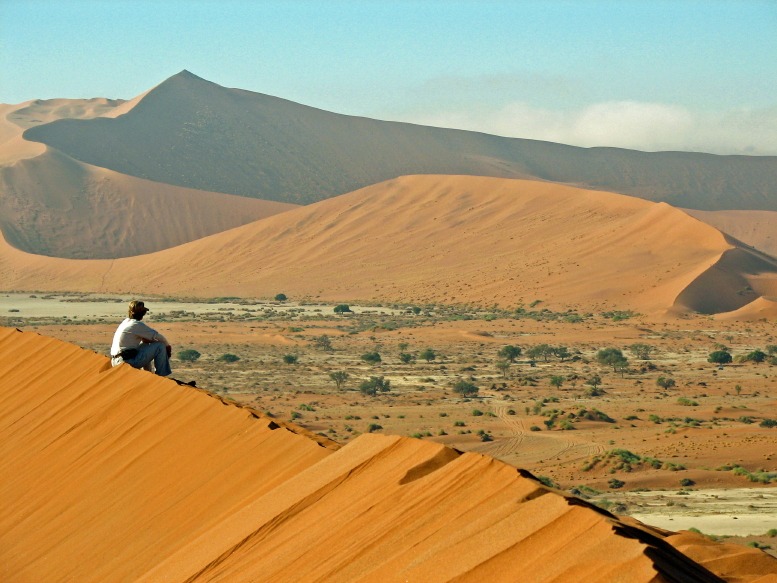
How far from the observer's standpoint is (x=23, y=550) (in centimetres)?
614

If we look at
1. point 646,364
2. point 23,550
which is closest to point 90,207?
point 646,364

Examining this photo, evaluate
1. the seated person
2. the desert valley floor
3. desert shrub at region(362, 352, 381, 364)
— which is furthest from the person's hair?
desert shrub at region(362, 352, 381, 364)

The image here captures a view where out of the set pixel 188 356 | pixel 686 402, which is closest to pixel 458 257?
pixel 188 356

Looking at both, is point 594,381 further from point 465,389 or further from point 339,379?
point 339,379

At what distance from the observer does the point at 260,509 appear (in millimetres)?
5055

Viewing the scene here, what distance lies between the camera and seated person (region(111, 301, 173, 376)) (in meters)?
8.70

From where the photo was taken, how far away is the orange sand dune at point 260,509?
358 cm

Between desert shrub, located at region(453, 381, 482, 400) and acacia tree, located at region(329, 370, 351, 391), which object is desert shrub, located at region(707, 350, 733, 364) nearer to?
desert shrub, located at region(453, 381, 482, 400)

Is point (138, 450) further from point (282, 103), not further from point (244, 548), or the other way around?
point (282, 103)

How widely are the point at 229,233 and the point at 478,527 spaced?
8428cm

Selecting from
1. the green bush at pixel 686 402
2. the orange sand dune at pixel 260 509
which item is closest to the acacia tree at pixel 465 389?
the green bush at pixel 686 402

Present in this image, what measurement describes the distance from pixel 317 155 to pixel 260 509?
135 metres

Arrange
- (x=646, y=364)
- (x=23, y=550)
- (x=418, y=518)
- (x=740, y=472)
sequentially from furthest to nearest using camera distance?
1. (x=646, y=364)
2. (x=740, y=472)
3. (x=23, y=550)
4. (x=418, y=518)

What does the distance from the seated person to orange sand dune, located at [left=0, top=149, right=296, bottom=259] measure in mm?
84950
